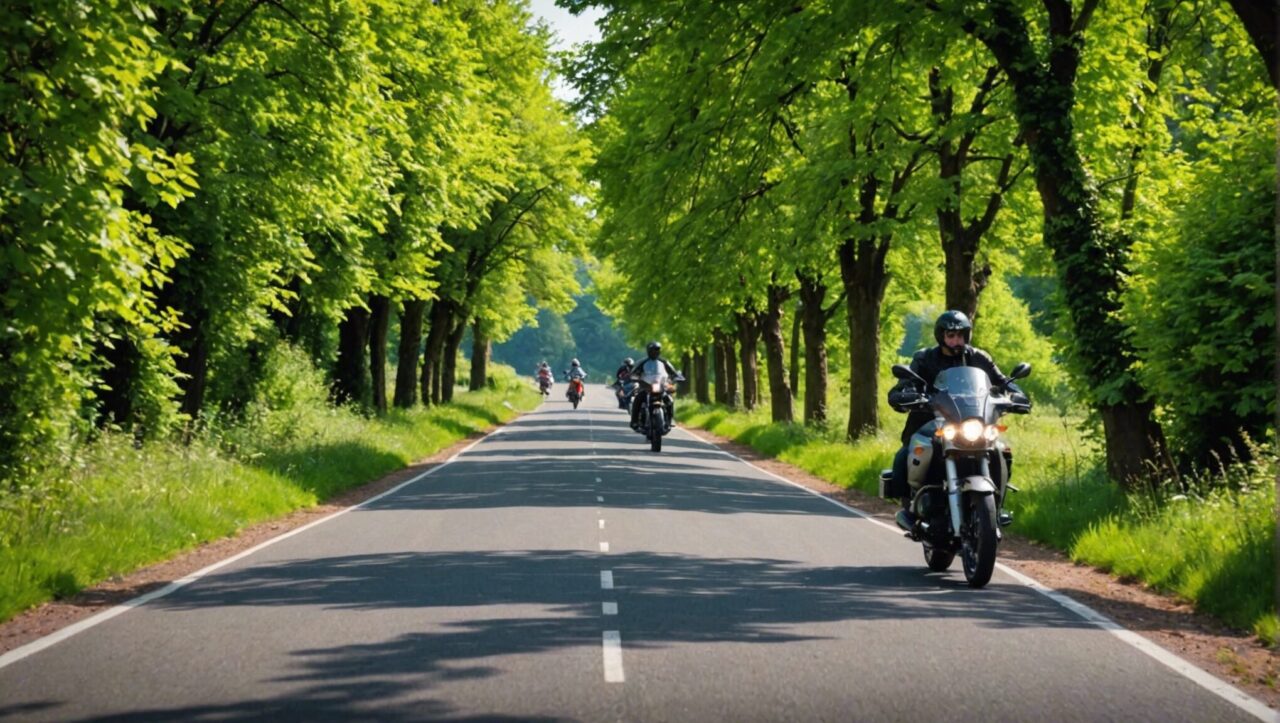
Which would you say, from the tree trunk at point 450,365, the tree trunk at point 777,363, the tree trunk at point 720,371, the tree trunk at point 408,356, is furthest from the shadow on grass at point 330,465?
the tree trunk at point 720,371

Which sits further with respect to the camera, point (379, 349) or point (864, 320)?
point (379, 349)

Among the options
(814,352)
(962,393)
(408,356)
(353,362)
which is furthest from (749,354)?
(962,393)

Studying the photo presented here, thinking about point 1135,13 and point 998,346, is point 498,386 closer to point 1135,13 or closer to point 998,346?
point 998,346

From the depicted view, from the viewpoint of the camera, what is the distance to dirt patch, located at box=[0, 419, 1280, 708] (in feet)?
24.2

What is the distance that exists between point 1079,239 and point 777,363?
2491 cm

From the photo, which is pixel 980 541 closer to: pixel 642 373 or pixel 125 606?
pixel 125 606

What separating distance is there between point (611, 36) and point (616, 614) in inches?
302

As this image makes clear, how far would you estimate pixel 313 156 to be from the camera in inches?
717

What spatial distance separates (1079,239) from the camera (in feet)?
49.7

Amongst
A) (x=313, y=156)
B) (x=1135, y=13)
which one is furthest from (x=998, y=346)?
(x=313, y=156)

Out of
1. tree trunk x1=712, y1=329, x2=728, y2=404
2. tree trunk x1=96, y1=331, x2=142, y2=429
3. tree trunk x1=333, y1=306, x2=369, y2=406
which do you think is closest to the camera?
tree trunk x1=96, y1=331, x2=142, y2=429

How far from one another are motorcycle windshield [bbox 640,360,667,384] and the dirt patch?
13.2 m

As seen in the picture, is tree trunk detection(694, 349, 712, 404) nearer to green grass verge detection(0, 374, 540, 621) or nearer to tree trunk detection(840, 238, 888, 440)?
tree trunk detection(840, 238, 888, 440)

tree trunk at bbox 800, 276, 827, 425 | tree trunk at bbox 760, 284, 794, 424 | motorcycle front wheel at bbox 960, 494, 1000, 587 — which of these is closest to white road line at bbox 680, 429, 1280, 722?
motorcycle front wheel at bbox 960, 494, 1000, 587
